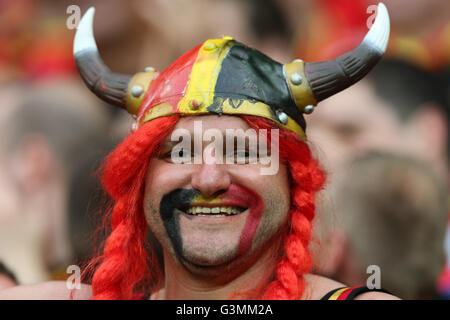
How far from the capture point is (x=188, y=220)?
247cm

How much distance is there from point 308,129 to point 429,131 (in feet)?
Answer: 3.27

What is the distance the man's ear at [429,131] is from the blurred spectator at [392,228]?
1227 mm

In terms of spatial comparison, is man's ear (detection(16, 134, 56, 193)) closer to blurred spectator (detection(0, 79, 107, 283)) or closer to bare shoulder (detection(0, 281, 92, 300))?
blurred spectator (detection(0, 79, 107, 283))

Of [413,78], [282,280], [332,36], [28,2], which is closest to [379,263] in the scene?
[282,280]

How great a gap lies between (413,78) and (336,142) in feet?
3.06

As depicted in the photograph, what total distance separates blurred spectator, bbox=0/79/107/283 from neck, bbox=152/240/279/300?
1746 mm

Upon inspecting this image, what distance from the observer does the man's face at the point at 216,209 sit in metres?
2.43

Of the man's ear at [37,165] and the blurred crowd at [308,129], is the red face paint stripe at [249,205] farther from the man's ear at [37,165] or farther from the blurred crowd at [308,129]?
the man's ear at [37,165]

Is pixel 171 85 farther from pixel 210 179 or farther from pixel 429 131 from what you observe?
pixel 429 131

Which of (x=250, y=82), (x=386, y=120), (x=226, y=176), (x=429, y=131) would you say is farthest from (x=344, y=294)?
(x=429, y=131)

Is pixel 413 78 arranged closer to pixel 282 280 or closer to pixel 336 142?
pixel 336 142

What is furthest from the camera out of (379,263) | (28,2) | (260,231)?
(28,2)

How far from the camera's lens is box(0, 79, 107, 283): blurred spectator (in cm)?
444

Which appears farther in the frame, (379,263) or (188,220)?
(379,263)
